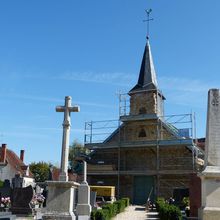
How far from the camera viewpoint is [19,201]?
16844mm

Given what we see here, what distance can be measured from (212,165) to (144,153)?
25584 millimetres

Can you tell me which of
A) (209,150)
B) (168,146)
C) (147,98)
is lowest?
(209,150)

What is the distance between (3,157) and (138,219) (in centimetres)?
2971

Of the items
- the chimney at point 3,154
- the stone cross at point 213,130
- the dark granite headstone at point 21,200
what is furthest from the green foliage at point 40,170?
the stone cross at point 213,130

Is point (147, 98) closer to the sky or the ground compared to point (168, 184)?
closer to the sky

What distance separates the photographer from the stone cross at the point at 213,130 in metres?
10.2

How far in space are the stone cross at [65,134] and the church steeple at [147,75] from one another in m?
25.3

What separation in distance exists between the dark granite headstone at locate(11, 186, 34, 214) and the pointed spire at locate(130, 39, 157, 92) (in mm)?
23203

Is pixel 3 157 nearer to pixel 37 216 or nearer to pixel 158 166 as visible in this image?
pixel 158 166

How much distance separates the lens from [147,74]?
39.8 meters

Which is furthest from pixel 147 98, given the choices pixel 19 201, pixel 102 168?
pixel 19 201

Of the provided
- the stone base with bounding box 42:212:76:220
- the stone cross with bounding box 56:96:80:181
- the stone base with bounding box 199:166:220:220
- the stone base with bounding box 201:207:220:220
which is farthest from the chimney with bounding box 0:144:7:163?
the stone base with bounding box 201:207:220:220

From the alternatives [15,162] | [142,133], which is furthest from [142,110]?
[15,162]

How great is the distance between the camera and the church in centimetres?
3312
